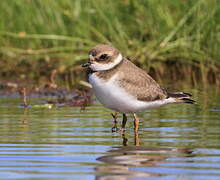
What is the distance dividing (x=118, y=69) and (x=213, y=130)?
1.37 meters

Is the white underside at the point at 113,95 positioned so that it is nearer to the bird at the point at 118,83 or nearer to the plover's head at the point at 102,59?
the bird at the point at 118,83

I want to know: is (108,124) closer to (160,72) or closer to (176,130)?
(176,130)

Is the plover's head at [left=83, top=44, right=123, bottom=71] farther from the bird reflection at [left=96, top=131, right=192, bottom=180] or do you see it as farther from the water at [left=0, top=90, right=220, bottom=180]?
the bird reflection at [left=96, top=131, right=192, bottom=180]

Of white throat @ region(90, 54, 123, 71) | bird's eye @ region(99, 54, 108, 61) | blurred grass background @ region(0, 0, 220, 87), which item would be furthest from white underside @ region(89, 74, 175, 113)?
blurred grass background @ region(0, 0, 220, 87)

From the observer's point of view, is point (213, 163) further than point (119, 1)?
No

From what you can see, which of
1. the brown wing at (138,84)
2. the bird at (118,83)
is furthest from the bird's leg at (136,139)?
the brown wing at (138,84)

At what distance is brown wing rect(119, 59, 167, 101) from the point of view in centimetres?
864

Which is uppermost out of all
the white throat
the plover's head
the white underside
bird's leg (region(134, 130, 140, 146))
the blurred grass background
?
the blurred grass background

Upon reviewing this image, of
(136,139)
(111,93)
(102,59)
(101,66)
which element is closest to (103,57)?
(102,59)

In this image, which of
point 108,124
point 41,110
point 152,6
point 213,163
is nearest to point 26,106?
point 41,110

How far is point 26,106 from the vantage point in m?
11.7

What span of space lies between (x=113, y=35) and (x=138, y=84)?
6666mm

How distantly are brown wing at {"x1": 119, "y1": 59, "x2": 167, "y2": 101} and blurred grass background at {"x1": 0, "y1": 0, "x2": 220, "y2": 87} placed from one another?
5.85m

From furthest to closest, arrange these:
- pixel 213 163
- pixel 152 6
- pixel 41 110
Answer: pixel 152 6
pixel 41 110
pixel 213 163
